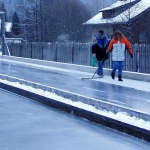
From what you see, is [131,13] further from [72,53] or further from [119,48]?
[119,48]

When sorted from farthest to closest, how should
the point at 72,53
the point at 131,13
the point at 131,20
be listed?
the point at 131,13 < the point at 131,20 < the point at 72,53

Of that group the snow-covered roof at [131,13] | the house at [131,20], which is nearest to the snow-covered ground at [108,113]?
the house at [131,20]

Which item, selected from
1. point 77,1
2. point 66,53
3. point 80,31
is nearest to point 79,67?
point 66,53

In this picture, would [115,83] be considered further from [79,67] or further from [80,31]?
[80,31]

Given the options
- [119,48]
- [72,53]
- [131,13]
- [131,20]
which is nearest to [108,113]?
[119,48]

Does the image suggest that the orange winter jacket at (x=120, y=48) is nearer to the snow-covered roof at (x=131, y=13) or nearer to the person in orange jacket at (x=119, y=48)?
the person in orange jacket at (x=119, y=48)

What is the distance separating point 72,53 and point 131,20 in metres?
16.0

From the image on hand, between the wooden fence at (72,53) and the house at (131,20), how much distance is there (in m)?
9.61

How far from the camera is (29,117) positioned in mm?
9914

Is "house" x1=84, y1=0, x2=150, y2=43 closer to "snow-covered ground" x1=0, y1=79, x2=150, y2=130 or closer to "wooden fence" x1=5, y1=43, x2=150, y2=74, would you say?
"wooden fence" x1=5, y1=43, x2=150, y2=74

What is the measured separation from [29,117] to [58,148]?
276 cm

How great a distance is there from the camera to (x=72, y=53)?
25375 millimetres

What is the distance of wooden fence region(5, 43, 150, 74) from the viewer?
1867 centimetres

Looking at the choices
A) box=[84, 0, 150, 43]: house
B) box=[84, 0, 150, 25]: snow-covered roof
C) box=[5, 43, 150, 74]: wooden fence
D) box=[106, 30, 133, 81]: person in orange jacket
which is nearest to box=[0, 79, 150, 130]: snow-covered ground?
box=[106, 30, 133, 81]: person in orange jacket
